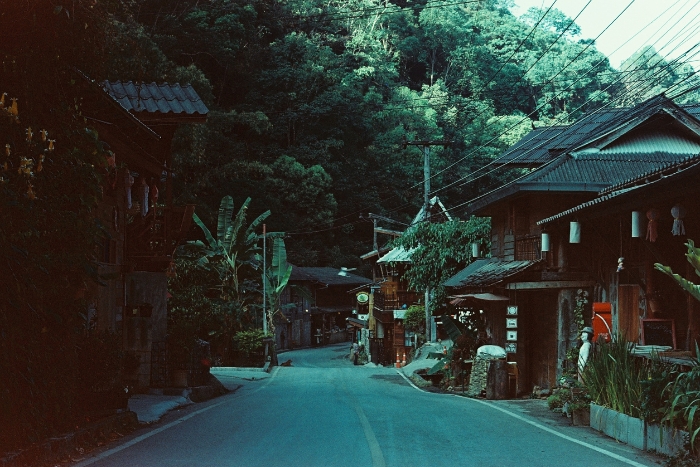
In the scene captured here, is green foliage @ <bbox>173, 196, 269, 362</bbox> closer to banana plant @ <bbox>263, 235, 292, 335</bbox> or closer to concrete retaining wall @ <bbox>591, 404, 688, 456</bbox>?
banana plant @ <bbox>263, 235, 292, 335</bbox>

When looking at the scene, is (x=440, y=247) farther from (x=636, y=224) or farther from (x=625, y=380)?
(x=625, y=380)

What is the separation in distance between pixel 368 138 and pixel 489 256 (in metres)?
27.4

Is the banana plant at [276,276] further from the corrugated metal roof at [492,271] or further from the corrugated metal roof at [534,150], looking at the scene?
the corrugated metal roof at [534,150]

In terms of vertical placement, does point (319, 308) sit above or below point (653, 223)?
below

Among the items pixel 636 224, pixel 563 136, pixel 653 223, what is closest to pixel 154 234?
pixel 636 224

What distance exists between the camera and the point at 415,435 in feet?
38.1

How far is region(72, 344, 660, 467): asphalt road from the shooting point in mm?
9328

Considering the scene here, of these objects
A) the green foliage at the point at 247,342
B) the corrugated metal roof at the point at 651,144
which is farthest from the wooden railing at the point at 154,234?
the green foliage at the point at 247,342

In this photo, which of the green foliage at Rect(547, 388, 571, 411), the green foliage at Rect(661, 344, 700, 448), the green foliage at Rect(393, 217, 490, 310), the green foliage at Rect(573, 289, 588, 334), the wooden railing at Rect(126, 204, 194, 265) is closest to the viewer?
the green foliage at Rect(661, 344, 700, 448)

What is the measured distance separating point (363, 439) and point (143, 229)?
1132 centimetres

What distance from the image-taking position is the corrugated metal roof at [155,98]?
18766 mm

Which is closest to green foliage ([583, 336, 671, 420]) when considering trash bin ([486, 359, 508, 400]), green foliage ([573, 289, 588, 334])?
green foliage ([573, 289, 588, 334])

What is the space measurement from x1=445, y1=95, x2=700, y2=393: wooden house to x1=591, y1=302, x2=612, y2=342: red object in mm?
213

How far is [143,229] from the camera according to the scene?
20.5m
